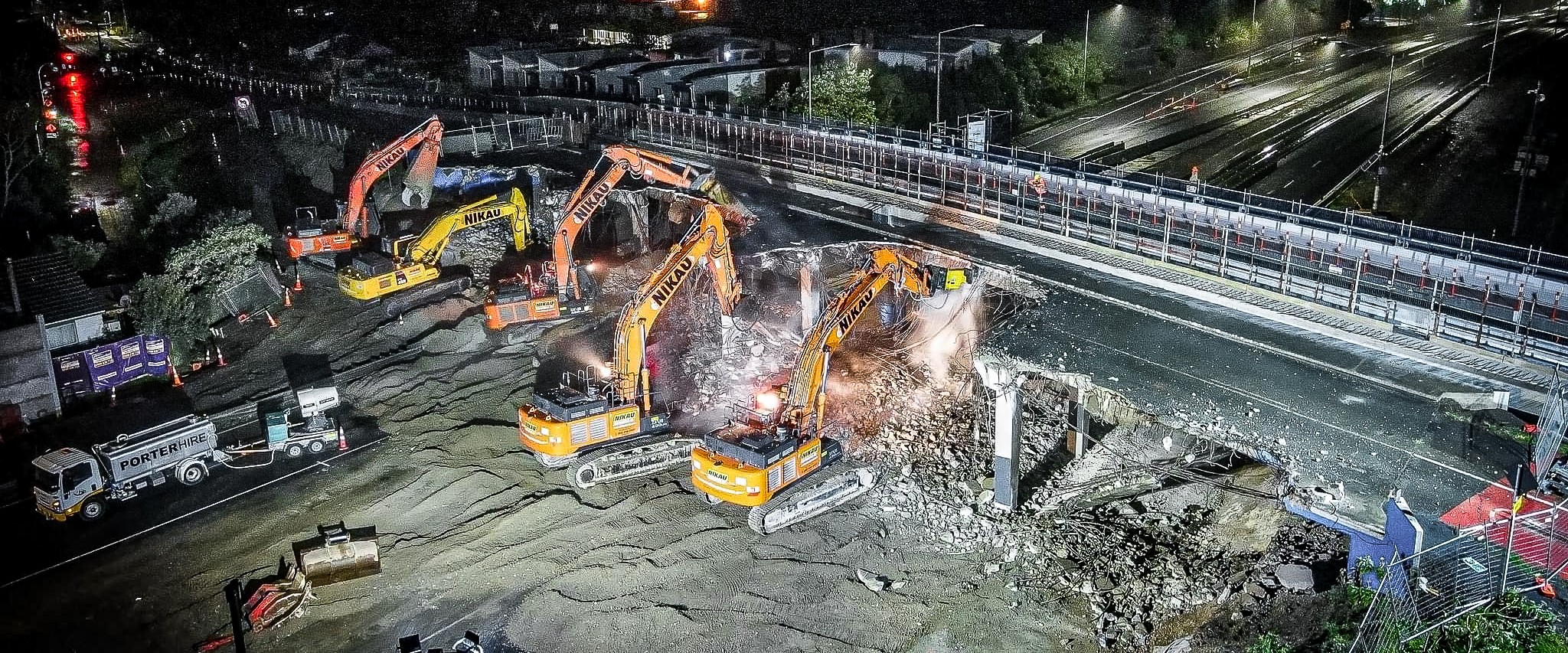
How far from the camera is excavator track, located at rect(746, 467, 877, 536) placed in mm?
22797

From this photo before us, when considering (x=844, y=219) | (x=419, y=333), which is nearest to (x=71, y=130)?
(x=419, y=333)

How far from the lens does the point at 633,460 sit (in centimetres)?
2502

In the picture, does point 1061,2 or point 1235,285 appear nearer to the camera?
point 1235,285

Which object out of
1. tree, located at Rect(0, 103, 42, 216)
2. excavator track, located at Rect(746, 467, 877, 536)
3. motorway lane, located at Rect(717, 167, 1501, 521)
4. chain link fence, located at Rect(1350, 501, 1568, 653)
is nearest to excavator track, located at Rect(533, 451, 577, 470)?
excavator track, located at Rect(746, 467, 877, 536)

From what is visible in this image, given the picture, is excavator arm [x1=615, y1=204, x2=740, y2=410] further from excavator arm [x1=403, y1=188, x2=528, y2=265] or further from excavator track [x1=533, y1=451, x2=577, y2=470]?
excavator arm [x1=403, y1=188, x2=528, y2=265]

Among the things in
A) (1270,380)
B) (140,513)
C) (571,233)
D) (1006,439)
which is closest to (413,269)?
(571,233)

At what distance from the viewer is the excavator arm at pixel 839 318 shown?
79.3 ft

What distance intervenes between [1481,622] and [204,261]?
1379 inches

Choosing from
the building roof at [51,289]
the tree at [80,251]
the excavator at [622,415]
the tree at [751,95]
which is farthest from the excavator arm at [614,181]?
the tree at [751,95]

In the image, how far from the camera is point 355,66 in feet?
260

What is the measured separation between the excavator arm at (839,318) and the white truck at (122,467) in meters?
13.9

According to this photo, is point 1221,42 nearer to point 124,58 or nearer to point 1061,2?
point 1061,2

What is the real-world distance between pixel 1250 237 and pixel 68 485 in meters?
30.8

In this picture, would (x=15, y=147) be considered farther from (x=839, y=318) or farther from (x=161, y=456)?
(x=839, y=318)
